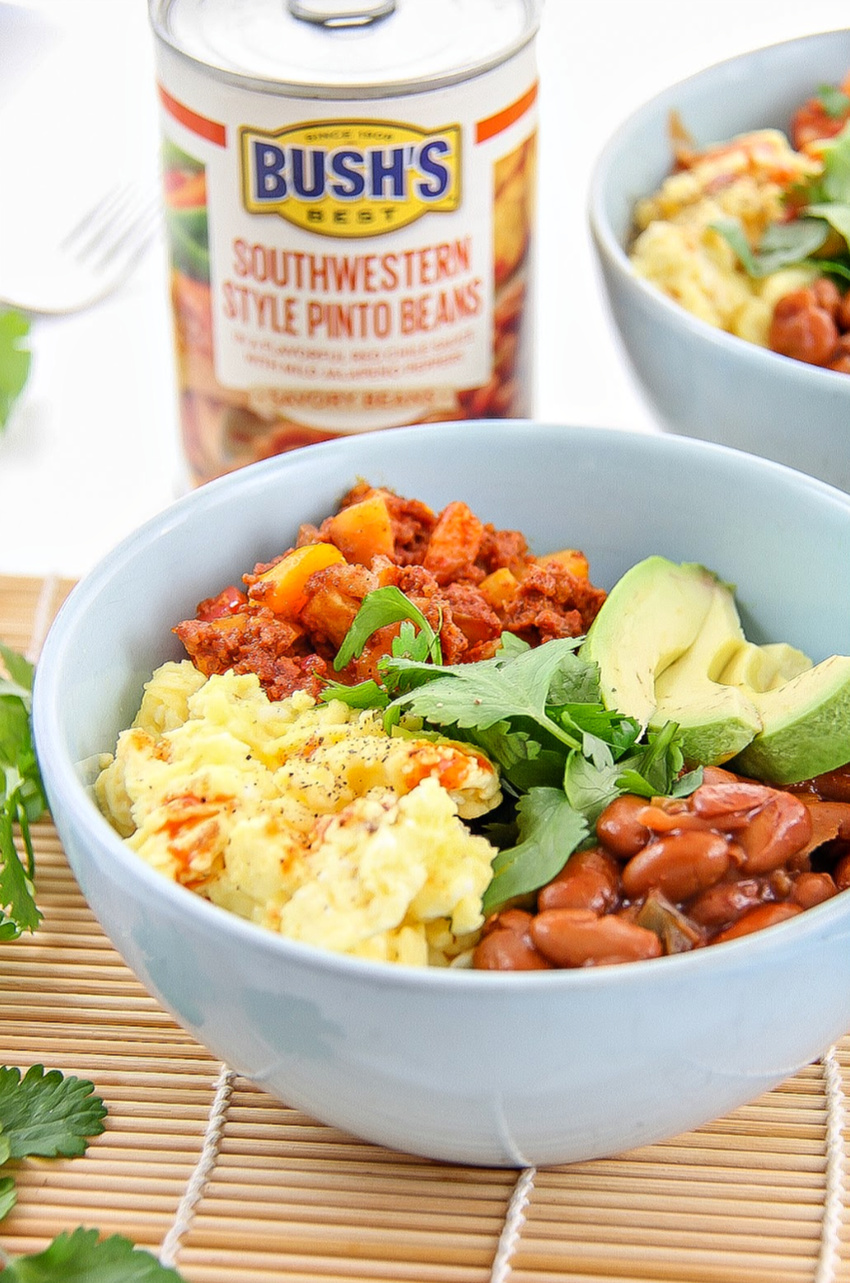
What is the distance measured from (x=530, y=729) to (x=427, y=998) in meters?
0.48

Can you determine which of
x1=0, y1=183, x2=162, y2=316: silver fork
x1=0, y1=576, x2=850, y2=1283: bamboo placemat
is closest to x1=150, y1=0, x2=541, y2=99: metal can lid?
x1=0, y1=183, x2=162, y2=316: silver fork

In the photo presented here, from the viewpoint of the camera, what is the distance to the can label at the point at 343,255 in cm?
251

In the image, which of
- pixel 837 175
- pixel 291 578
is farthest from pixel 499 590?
pixel 837 175

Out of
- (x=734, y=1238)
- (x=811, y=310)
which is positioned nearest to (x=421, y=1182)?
(x=734, y=1238)

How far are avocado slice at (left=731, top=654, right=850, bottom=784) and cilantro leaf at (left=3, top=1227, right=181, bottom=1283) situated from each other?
3.01ft

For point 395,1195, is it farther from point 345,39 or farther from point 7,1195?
point 345,39

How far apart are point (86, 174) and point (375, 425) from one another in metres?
1.95

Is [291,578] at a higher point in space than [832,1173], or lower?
higher

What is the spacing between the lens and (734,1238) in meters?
1.78

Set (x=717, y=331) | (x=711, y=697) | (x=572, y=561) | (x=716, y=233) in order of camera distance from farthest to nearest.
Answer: (x=716, y=233) → (x=717, y=331) → (x=572, y=561) → (x=711, y=697)

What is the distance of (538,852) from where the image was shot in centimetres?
176

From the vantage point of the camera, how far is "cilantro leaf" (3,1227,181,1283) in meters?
1.65

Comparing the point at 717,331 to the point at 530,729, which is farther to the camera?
the point at 717,331

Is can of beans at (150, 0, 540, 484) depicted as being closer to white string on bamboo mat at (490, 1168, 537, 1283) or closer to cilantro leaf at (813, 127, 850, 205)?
cilantro leaf at (813, 127, 850, 205)
